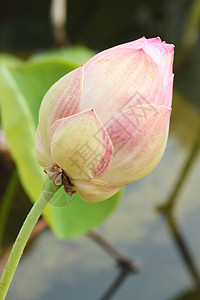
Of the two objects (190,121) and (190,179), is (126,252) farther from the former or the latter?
(190,121)

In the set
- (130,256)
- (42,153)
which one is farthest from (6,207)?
(42,153)

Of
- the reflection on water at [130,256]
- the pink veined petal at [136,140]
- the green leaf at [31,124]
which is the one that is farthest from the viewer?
the reflection on water at [130,256]

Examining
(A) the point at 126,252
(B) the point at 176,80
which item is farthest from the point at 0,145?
(B) the point at 176,80

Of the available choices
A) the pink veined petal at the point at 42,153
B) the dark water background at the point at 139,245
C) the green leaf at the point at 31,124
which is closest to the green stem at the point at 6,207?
the dark water background at the point at 139,245

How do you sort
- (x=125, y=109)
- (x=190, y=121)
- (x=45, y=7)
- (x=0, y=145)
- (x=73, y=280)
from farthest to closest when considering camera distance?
(x=45, y=7)
(x=190, y=121)
(x=0, y=145)
(x=73, y=280)
(x=125, y=109)

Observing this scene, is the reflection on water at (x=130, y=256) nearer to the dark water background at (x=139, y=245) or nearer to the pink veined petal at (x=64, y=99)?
the dark water background at (x=139, y=245)

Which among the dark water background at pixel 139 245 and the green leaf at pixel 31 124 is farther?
the dark water background at pixel 139 245

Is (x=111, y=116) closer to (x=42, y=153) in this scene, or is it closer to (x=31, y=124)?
(x=42, y=153)

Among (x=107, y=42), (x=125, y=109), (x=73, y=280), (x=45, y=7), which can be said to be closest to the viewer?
(x=125, y=109)
